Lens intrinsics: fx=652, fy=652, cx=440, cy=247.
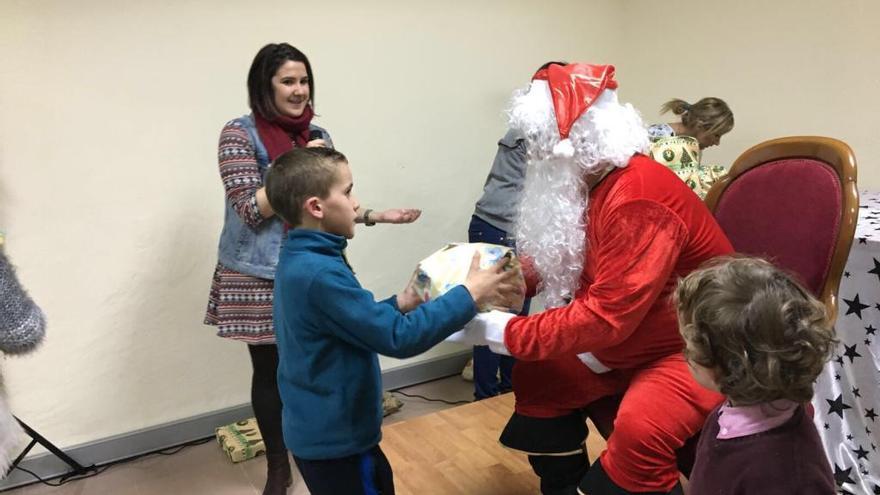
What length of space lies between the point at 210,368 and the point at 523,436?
1.59 m

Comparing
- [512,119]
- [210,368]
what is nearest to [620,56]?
[512,119]

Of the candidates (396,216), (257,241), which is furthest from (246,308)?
(396,216)

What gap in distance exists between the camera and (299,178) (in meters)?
1.33

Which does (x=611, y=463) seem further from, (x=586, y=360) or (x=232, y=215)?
(x=232, y=215)

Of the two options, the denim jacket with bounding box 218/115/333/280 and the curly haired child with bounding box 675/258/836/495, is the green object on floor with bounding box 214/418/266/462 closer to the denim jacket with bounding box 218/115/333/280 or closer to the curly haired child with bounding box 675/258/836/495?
the denim jacket with bounding box 218/115/333/280

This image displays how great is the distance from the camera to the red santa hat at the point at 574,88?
1.40 metres

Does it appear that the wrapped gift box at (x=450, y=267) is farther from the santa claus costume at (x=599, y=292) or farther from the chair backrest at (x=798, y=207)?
the chair backrest at (x=798, y=207)

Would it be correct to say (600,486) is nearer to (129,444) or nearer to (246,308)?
(246,308)

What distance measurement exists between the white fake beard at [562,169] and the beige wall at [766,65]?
178 centimetres

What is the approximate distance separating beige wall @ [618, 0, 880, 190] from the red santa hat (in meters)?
1.81

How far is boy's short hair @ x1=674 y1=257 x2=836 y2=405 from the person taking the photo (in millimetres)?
938

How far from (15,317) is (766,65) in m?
3.05

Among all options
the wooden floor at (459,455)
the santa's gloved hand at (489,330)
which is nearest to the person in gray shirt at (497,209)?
the wooden floor at (459,455)

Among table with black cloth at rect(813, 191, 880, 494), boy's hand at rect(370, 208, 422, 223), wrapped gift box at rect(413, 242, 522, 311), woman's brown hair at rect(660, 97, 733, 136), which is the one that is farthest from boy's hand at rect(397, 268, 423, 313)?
woman's brown hair at rect(660, 97, 733, 136)
